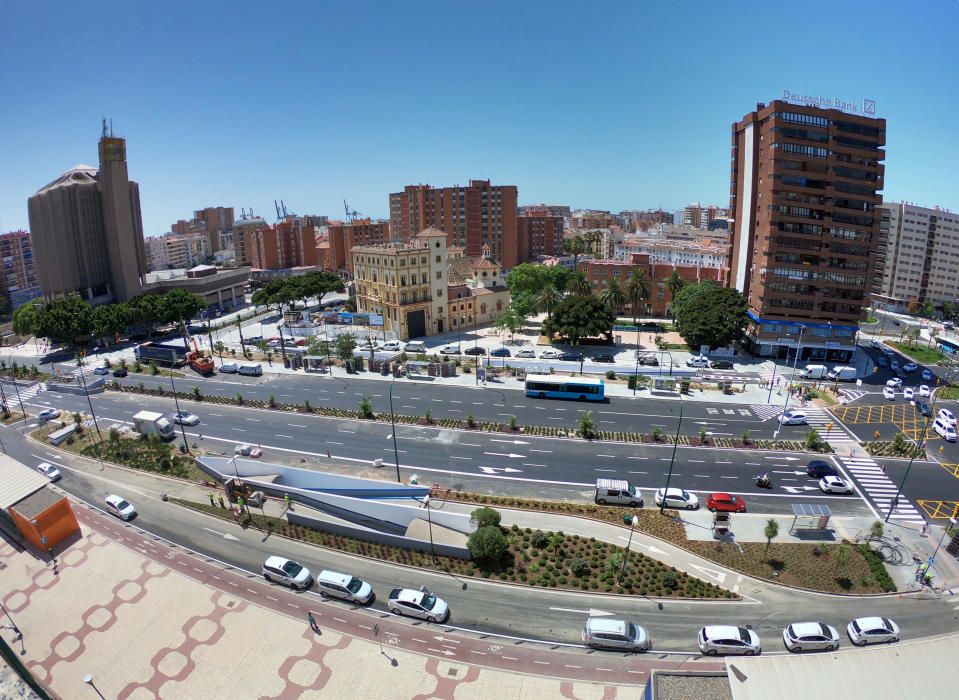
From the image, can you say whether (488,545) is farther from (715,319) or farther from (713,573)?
(715,319)

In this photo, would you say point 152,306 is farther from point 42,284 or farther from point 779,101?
point 779,101

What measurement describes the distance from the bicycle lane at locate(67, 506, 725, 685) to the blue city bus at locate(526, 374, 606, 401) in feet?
109

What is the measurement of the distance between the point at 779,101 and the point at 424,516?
69084mm

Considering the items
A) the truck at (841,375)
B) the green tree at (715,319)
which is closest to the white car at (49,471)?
the green tree at (715,319)

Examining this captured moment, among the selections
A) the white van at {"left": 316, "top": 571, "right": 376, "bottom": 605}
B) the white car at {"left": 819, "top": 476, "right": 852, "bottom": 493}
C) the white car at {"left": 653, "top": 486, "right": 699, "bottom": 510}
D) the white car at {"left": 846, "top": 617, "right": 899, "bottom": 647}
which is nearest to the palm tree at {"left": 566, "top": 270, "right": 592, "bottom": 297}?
the white car at {"left": 819, "top": 476, "right": 852, "bottom": 493}

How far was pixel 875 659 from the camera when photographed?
2112 centimetres

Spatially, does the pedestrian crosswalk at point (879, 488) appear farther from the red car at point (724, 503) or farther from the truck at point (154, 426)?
the truck at point (154, 426)

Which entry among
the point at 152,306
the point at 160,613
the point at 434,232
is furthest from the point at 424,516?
the point at 152,306

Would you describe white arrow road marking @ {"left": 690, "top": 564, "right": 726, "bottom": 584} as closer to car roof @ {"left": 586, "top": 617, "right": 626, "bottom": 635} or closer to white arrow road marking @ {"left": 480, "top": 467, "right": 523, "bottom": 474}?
car roof @ {"left": 586, "top": 617, "right": 626, "bottom": 635}

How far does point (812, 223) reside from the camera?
70000 mm

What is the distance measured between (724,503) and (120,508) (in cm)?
4318

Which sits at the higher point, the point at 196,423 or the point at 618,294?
the point at 618,294

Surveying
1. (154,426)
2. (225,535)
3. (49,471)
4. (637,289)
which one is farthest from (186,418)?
(637,289)

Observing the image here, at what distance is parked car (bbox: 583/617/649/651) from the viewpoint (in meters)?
25.0
